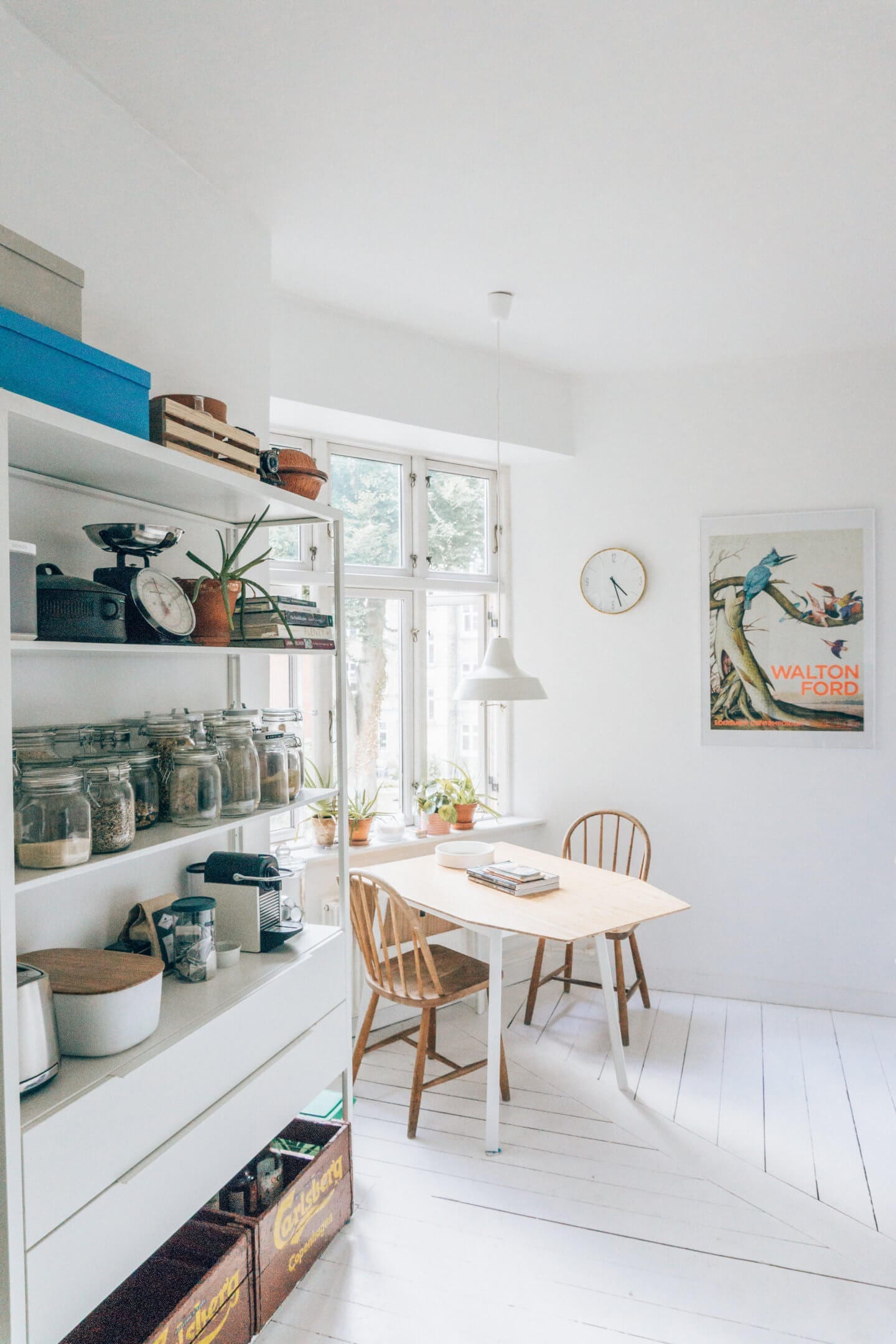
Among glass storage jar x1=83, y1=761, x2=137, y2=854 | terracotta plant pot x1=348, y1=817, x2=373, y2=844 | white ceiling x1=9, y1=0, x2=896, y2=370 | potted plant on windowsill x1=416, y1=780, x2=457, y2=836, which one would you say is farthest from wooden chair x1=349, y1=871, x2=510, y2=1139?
white ceiling x1=9, y1=0, x2=896, y2=370

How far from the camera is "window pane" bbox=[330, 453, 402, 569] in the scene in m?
3.74

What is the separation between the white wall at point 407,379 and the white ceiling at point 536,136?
0.46ft

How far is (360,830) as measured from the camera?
140 inches

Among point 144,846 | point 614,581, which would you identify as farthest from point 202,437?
point 614,581

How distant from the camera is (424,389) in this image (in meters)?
3.53

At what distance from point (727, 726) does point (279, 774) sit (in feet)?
7.63

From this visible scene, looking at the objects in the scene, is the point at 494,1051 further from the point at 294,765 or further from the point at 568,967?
the point at 294,765

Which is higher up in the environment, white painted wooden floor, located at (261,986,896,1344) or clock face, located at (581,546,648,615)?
clock face, located at (581,546,648,615)

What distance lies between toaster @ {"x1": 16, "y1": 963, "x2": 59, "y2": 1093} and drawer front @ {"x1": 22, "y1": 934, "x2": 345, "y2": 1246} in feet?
0.24

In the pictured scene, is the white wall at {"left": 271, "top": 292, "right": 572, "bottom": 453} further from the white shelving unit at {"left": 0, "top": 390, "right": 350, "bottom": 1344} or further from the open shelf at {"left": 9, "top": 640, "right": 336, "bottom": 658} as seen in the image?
the open shelf at {"left": 9, "top": 640, "right": 336, "bottom": 658}

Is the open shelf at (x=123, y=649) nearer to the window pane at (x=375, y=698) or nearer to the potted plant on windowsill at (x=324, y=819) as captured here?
the potted plant on windowsill at (x=324, y=819)

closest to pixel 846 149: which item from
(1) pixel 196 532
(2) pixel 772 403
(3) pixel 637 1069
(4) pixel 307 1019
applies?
(2) pixel 772 403

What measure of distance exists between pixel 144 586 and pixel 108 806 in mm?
442

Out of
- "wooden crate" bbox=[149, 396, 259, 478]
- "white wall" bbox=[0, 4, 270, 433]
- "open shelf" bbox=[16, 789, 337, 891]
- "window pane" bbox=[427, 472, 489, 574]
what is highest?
"white wall" bbox=[0, 4, 270, 433]
